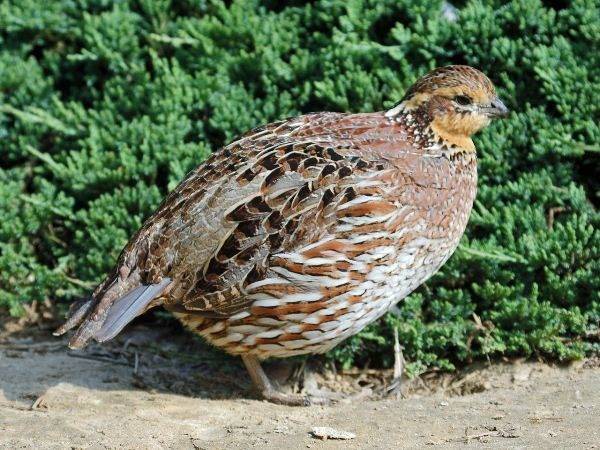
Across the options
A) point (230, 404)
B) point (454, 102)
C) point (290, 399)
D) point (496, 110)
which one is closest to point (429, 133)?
point (454, 102)

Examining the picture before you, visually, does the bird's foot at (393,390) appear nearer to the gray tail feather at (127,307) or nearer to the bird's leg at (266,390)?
the bird's leg at (266,390)

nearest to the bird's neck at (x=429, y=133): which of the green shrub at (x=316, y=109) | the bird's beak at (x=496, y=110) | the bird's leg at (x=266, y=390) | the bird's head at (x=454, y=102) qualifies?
the bird's head at (x=454, y=102)

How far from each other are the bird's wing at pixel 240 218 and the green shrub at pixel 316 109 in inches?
44.9

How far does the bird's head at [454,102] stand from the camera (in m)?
5.92

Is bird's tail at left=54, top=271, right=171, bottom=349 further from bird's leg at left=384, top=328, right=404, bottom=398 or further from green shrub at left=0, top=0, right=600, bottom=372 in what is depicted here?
bird's leg at left=384, top=328, right=404, bottom=398

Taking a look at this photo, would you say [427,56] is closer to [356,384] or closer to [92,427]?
[356,384]

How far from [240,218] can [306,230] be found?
391 millimetres

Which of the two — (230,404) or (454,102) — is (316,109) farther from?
(230,404)

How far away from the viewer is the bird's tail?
18.5 feet

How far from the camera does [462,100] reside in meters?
5.94

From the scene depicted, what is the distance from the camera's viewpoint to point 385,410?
571 centimetres

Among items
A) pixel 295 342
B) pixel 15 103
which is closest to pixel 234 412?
pixel 295 342

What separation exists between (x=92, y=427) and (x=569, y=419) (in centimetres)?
262

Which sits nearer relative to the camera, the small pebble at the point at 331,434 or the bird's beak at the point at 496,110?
the small pebble at the point at 331,434
